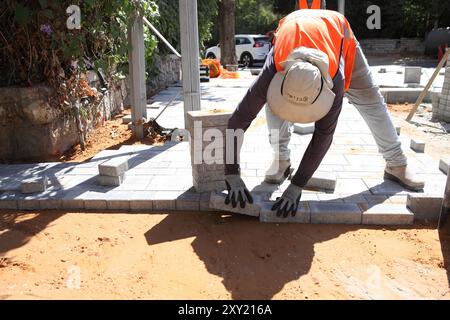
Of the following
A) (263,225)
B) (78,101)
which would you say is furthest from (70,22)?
(263,225)

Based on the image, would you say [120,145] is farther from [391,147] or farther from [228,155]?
[391,147]

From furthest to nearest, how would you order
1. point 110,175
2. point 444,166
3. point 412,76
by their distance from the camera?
1. point 412,76
2. point 444,166
3. point 110,175

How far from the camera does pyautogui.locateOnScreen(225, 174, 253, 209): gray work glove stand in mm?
3326

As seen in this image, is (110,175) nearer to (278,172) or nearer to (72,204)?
(72,204)

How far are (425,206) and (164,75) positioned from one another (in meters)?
8.91

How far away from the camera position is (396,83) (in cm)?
1109

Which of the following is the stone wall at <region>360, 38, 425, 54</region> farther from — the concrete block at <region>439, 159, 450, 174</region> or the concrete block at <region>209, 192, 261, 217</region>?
the concrete block at <region>209, 192, 261, 217</region>

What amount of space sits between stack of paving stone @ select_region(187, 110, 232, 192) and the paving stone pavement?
0.25 ft

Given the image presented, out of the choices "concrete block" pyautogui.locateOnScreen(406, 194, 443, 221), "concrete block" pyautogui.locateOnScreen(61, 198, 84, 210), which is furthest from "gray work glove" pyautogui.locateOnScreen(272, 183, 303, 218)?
"concrete block" pyautogui.locateOnScreen(61, 198, 84, 210)

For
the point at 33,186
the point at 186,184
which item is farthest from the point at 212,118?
the point at 33,186

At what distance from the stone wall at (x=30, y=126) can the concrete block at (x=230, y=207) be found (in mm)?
2551

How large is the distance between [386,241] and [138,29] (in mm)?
4185

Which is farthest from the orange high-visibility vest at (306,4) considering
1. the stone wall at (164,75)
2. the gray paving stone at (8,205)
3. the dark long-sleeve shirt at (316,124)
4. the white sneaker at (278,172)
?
the stone wall at (164,75)

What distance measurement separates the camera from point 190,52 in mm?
5262
